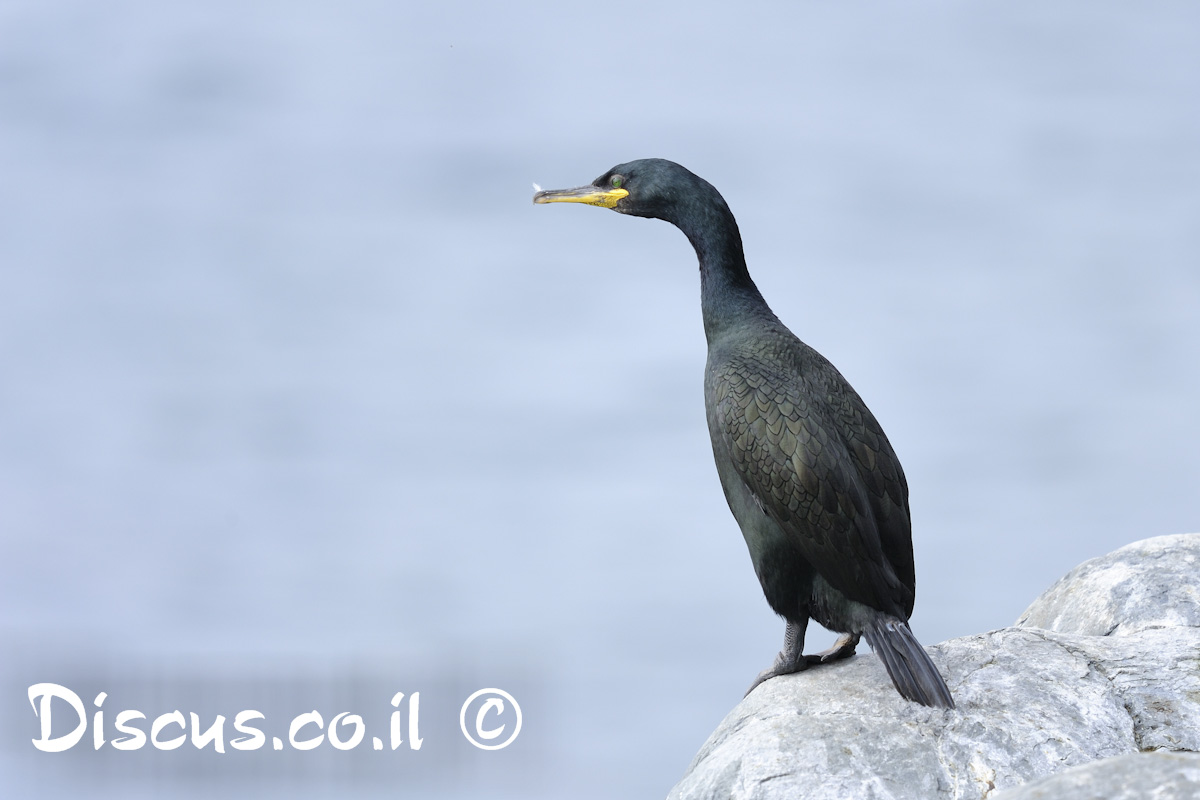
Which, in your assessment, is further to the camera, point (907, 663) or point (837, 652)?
point (837, 652)

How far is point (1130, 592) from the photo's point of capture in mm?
8078

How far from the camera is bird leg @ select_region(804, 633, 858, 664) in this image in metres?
7.00

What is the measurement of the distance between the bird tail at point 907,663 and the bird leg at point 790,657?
493 mm

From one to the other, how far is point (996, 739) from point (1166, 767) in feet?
8.05

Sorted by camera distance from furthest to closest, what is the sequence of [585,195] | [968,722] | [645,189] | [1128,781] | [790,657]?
[585,195] → [645,189] → [790,657] → [968,722] → [1128,781]

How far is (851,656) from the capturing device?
706 cm

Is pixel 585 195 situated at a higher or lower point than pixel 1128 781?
higher

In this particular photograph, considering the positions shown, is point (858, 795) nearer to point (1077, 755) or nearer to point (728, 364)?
point (1077, 755)

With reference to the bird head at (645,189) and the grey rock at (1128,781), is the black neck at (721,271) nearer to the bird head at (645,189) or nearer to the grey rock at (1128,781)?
the bird head at (645,189)

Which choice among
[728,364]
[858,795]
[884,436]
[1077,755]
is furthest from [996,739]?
[728,364]

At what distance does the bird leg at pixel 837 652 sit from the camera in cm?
700

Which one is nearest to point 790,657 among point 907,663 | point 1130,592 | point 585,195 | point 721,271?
point 907,663

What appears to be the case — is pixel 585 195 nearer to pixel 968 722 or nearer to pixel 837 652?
pixel 837 652

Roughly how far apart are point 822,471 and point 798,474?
0.42 ft
